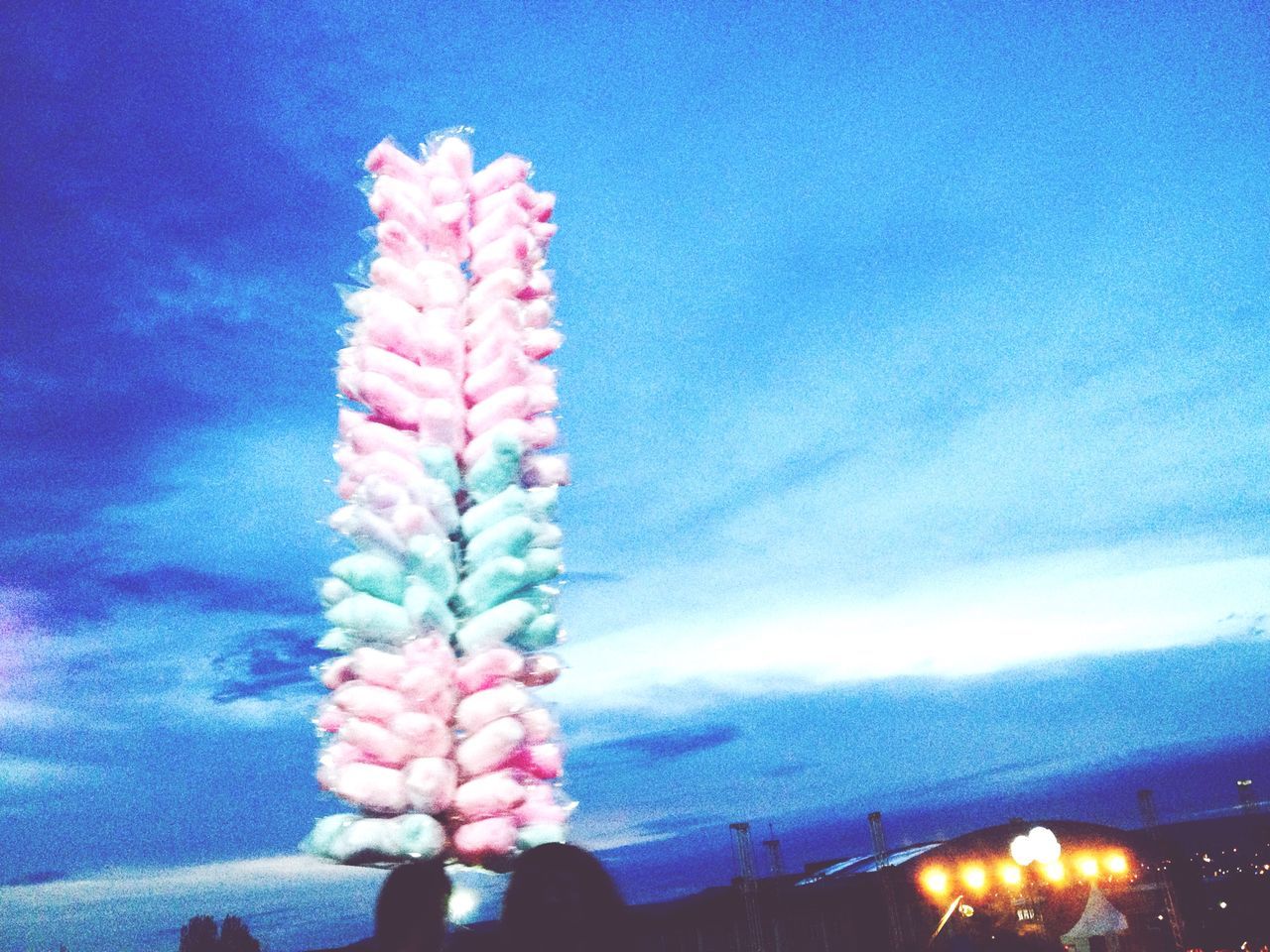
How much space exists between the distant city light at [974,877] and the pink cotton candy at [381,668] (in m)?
15.0

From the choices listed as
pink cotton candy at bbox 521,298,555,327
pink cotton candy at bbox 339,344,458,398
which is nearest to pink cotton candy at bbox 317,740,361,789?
pink cotton candy at bbox 339,344,458,398

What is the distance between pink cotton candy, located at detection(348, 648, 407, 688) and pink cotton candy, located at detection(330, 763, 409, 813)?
0.32m

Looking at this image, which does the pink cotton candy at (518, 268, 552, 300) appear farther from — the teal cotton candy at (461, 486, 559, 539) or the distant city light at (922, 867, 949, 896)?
the distant city light at (922, 867, 949, 896)

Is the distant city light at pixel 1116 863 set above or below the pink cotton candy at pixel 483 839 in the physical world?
below

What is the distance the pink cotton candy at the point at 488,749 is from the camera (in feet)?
10.3

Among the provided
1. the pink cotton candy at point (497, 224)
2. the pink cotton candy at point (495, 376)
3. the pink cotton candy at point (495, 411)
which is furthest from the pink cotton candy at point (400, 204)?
the pink cotton candy at point (495, 411)

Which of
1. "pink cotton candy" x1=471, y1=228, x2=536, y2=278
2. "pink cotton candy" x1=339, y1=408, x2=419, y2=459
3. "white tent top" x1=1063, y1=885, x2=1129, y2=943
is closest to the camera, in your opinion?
"pink cotton candy" x1=339, y1=408, x2=419, y2=459

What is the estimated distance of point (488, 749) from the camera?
10.4 ft

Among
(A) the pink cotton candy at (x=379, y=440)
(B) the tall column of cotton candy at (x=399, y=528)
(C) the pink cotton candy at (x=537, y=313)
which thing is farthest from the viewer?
(C) the pink cotton candy at (x=537, y=313)

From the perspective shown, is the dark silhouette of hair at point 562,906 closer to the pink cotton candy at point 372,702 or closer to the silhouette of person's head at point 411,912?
the silhouette of person's head at point 411,912

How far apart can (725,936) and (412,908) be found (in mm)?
13894

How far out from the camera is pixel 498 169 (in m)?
4.20

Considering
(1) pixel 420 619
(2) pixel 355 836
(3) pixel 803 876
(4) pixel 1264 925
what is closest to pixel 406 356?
(1) pixel 420 619

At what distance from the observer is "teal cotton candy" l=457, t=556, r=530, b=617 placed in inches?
133
